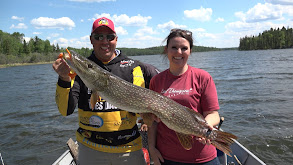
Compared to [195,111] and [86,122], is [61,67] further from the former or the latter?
[195,111]

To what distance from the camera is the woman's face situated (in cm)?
265

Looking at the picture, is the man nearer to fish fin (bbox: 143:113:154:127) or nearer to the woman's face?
fish fin (bbox: 143:113:154:127)

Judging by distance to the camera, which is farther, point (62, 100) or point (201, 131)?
point (62, 100)

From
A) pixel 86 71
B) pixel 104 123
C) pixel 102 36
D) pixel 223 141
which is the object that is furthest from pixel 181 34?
pixel 104 123

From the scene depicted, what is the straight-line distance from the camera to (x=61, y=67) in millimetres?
2557

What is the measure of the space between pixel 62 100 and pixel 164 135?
1380mm

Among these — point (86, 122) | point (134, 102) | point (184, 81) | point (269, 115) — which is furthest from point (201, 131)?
point (269, 115)

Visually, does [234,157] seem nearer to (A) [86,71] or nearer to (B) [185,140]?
(B) [185,140]

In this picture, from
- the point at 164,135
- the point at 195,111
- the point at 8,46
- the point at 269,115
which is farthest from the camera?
the point at 8,46

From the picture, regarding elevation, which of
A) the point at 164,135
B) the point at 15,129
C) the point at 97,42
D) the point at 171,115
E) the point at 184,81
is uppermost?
the point at 97,42

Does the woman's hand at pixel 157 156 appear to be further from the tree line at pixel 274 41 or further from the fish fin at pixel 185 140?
the tree line at pixel 274 41

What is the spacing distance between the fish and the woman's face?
47 centimetres

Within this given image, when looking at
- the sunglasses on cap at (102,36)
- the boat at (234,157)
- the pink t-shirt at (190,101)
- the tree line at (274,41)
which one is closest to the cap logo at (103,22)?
the sunglasses on cap at (102,36)

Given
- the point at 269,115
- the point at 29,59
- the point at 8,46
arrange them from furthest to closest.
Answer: the point at 8,46
the point at 29,59
the point at 269,115
